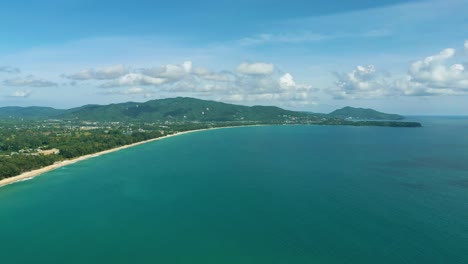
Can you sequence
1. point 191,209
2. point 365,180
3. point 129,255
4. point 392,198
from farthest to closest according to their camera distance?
point 365,180 → point 392,198 → point 191,209 → point 129,255

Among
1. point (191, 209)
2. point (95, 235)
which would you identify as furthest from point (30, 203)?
point (191, 209)

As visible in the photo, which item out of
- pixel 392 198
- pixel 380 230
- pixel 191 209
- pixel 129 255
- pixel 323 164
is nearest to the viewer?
pixel 129 255

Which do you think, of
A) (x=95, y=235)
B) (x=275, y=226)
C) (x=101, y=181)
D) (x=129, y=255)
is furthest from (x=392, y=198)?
(x=101, y=181)

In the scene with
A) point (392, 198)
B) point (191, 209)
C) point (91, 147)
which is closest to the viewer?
point (191, 209)

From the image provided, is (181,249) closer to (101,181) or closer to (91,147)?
(101,181)

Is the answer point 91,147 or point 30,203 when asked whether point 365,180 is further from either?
point 91,147

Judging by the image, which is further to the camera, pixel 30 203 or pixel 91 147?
pixel 91 147
